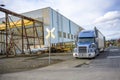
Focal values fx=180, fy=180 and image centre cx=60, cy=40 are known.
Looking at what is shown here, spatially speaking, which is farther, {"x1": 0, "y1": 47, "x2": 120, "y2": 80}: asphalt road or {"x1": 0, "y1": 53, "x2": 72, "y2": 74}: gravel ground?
{"x1": 0, "y1": 53, "x2": 72, "y2": 74}: gravel ground

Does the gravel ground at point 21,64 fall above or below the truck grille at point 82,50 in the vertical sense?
below

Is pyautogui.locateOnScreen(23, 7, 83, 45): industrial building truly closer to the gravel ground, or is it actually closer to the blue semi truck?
the blue semi truck

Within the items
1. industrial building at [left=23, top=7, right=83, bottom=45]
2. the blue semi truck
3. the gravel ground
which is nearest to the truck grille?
the blue semi truck

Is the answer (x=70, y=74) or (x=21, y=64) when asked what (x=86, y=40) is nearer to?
(x=21, y=64)

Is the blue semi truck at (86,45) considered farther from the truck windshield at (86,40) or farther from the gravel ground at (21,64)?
the gravel ground at (21,64)

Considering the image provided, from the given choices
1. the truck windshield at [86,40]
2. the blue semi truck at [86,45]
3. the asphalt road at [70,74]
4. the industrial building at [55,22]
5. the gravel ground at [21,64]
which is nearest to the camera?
the asphalt road at [70,74]

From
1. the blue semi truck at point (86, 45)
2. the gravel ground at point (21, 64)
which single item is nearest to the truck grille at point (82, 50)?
the blue semi truck at point (86, 45)

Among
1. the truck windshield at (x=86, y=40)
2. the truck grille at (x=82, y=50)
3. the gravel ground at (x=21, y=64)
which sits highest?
the truck windshield at (x=86, y=40)

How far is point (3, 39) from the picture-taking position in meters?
54.3

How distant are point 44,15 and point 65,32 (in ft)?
51.0

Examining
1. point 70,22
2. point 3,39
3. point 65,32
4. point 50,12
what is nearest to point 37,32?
point 50,12

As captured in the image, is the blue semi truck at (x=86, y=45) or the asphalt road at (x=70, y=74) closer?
the asphalt road at (x=70, y=74)

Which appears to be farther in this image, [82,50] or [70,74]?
[82,50]

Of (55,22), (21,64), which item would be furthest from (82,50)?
(55,22)
